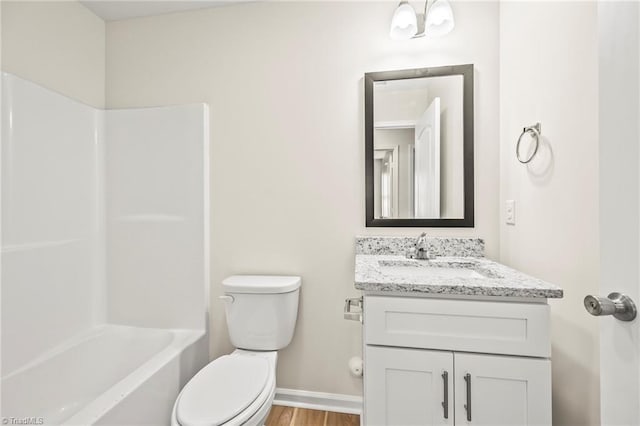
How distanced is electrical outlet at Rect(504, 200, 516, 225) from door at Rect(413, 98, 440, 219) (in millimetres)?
316

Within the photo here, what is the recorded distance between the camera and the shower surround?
1.43 meters

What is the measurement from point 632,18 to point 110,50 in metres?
2.47

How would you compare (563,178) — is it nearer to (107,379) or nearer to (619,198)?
(619,198)

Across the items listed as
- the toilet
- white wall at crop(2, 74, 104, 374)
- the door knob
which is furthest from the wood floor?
the door knob

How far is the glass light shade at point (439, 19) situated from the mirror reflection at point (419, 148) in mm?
217

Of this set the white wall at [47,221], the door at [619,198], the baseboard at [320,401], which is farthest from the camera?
the baseboard at [320,401]

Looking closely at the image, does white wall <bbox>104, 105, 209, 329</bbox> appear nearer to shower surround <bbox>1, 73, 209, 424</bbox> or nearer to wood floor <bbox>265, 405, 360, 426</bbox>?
shower surround <bbox>1, 73, 209, 424</bbox>

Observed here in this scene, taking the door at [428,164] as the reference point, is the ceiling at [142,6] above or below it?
above

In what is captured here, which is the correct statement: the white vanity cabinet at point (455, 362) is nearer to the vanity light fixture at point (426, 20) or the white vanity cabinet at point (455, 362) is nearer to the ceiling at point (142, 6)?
the vanity light fixture at point (426, 20)

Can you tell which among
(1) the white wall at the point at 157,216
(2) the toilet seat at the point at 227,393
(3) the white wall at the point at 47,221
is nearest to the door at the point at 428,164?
(2) the toilet seat at the point at 227,393

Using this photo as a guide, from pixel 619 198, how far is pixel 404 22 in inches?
51.5

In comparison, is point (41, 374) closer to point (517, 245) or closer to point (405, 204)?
point (405, 204)

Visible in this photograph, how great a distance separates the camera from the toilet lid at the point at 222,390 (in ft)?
3.59

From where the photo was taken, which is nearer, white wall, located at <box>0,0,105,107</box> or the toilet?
the toilet
